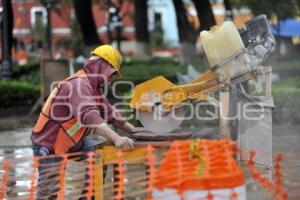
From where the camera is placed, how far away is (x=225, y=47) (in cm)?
573

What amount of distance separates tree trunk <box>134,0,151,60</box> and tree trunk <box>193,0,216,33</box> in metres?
5.91

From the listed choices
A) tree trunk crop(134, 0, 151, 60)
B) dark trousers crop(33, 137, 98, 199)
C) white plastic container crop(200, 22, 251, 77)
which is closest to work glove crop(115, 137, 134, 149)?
dark trousers crop(33, 137, 98, 199)

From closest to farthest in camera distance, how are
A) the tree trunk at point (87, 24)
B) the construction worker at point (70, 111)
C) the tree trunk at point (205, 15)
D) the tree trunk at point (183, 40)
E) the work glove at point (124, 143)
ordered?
1. the work glove at point (124, 143)
2. the construction worker at point (70, 111)
3. the tree trunk at point (205, 15)
4. the tree trunk at point (87, 24)
5. the tree trunk at point (183, 40)

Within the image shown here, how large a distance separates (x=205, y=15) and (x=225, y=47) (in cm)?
1713

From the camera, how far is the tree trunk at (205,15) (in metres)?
22.3

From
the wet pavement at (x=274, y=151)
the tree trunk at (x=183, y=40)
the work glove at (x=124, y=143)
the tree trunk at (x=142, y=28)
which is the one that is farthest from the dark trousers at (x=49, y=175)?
the tree trunk at (x=142, y=28)

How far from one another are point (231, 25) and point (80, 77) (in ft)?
4.26

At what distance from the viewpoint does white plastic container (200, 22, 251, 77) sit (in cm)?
570

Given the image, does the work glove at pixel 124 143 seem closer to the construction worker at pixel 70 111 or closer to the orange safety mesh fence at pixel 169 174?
the orange safety mesh fence at pixel 169 174

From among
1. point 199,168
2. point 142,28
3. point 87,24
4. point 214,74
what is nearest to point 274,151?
point 214,74

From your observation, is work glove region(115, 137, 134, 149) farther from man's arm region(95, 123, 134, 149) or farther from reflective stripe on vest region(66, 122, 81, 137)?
reflective stripe on vest region(66, 122, 81, 137)

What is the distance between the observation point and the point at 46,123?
5.73 m

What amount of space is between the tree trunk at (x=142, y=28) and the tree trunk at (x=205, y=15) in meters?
5.91

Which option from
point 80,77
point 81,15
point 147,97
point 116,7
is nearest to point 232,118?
point 147,97
